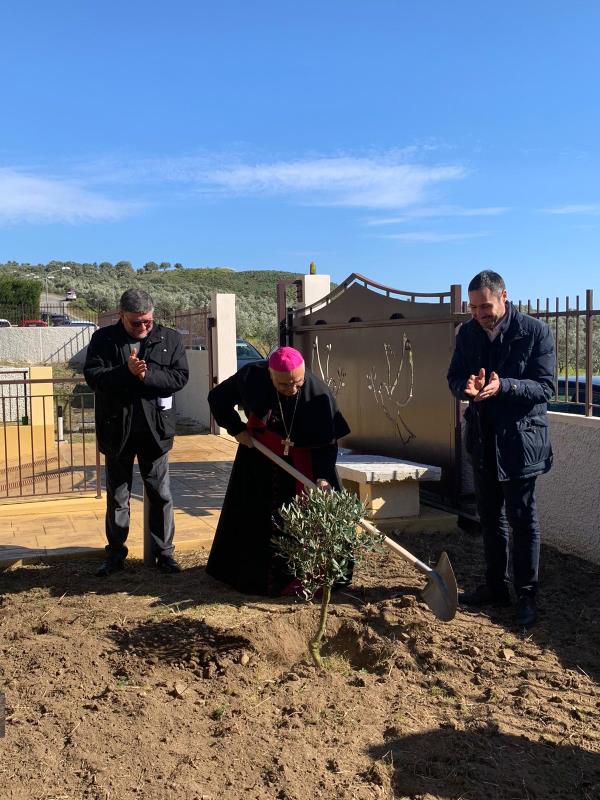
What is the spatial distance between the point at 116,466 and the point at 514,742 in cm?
303

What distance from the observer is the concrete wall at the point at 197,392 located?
44.6 feet

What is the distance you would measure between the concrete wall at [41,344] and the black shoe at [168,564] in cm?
2179

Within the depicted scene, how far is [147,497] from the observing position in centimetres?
541

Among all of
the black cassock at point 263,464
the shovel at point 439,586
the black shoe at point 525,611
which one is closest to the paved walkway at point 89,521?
the black cassock at point 263,464

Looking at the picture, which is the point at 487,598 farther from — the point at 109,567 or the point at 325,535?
the point at 109,567

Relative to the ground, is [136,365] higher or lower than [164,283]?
lower

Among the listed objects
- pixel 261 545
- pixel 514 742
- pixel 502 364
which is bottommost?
pixel 514 742

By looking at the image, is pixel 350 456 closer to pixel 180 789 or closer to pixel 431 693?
pixel 431 693

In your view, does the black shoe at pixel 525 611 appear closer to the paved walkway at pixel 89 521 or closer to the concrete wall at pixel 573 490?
the concrete wall at pixel 573 490

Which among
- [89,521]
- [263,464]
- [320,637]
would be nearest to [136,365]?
[263,464]

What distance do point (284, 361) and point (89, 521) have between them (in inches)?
122

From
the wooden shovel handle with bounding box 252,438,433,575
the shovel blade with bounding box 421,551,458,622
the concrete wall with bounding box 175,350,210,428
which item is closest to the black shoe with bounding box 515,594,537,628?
the shovel blade with bounding box 421,551,458,622

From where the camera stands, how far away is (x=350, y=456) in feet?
23.9

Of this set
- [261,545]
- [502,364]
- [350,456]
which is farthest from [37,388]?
[502,364]
